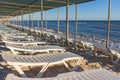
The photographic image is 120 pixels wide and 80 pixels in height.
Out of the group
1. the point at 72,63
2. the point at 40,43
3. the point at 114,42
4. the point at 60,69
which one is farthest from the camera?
the point at 114,42

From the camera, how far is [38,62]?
335 centimetres

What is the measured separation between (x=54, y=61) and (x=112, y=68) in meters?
1.64

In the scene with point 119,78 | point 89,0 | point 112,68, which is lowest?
point 112,68

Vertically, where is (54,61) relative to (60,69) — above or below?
above

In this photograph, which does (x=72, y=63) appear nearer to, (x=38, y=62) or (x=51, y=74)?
(x=51, y=74)

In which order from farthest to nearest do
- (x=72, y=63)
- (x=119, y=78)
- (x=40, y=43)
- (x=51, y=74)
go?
(x=40, y=43), (x=72, y=63), (x=51, y=74), (x=119, y=78)

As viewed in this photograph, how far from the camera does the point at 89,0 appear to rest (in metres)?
7.17

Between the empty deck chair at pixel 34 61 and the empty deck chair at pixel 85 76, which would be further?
the empty deck chair at pixel 34 61

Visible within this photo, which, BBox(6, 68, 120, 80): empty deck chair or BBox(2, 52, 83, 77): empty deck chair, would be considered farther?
BBox(2, 52, 83, 77): empty deck chair

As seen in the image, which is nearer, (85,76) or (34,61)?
(85,76)

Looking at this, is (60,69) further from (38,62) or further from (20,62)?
(20,62)

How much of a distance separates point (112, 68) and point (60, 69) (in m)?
1.28

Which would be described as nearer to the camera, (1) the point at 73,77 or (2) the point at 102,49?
(1) the point at 73,77

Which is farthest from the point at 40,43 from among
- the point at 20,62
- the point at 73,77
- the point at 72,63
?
the point at 73,77
